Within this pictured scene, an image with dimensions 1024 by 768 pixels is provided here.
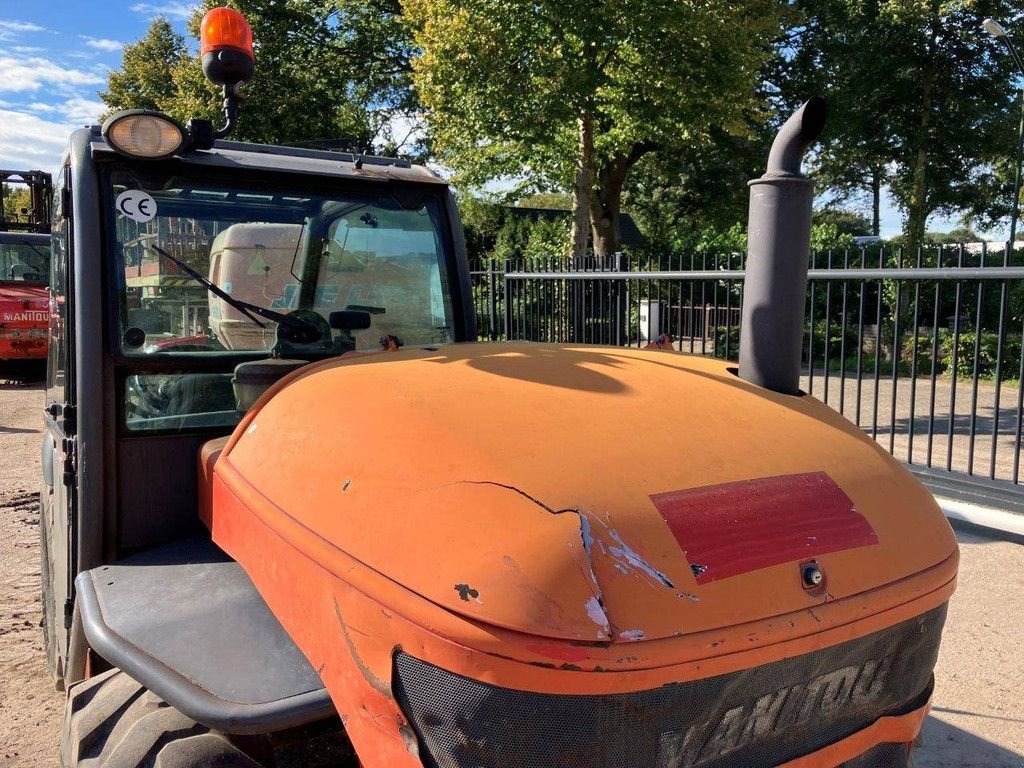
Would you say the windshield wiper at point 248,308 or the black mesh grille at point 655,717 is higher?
the windshield wiper at point 248,308

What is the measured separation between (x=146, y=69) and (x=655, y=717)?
3309 cm

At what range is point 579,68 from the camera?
1310 centimetres

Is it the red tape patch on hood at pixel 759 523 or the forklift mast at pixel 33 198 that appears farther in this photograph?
the forklift mast at pixel 33 198

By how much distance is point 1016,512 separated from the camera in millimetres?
5602

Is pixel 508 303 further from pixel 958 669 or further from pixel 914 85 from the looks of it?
pixel 914 85

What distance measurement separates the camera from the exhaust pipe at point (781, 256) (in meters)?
2.11

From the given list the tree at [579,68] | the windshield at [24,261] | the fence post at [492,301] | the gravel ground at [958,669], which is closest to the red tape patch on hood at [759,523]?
the gravel ground at [958,669]

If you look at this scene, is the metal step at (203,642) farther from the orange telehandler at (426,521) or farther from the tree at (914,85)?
the tree at (914,85)

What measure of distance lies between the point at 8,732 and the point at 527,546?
10.1ft

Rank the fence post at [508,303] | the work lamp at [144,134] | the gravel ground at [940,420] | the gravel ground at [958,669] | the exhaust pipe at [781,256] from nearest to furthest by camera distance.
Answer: the exhaust pipe at [781,256] → the work lamp at [144,134] → the gravel ground at [958,669] → the gravel ground at [940,420] → the fence post at [508,303]

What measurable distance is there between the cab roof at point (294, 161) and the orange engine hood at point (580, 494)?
3.04 feet

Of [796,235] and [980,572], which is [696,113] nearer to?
[980,572]

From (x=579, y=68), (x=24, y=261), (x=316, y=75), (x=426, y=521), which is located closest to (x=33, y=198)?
(x=24, y=261)

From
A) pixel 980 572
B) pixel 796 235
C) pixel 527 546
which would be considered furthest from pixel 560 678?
pixel 980 572
